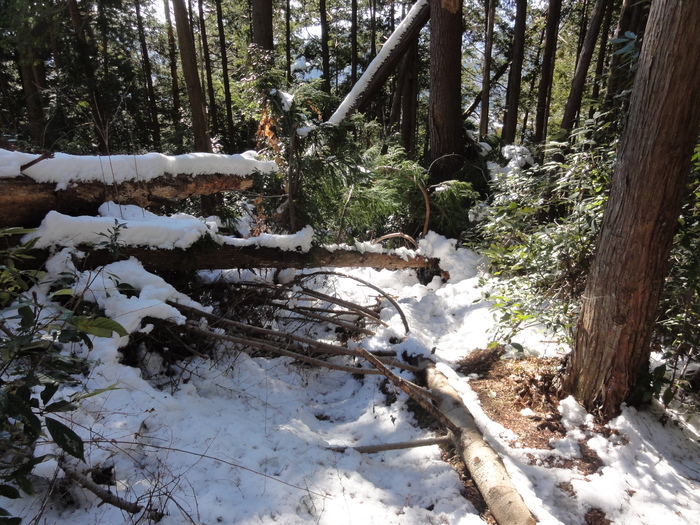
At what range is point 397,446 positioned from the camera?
110 inches

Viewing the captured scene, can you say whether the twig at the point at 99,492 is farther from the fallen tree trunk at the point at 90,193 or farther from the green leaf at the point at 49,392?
the fallen tree trunk at the point at 90,193

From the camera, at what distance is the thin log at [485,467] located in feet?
7.16

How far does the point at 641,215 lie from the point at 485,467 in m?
1.91

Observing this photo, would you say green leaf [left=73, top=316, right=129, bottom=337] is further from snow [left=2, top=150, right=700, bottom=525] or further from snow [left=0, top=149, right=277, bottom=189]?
snow [left=0, top=149, right=277, bottom=189]

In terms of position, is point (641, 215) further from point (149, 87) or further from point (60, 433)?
point (149, 87)

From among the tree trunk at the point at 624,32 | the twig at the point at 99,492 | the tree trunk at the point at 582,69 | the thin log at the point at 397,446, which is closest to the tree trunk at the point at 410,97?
the tree trunk at the point at 582,69

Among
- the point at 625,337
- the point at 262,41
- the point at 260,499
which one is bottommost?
the point at 260,499

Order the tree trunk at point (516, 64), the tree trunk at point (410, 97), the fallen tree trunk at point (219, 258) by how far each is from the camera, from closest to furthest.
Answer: the fallen tree trunk at point (219, 258) < the tree trunk at point (516, 64) < the tree trunk at point (410, 97)

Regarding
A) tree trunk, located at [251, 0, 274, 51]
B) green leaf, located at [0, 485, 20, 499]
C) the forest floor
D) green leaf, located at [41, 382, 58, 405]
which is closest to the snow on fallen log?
the forest floor

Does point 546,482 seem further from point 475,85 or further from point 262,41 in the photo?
point 475,85

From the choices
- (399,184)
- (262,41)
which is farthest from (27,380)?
(262,41)

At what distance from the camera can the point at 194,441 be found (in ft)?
8.17

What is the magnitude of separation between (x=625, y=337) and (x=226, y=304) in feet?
11.5

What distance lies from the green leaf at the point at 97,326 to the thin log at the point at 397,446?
6.12ft
